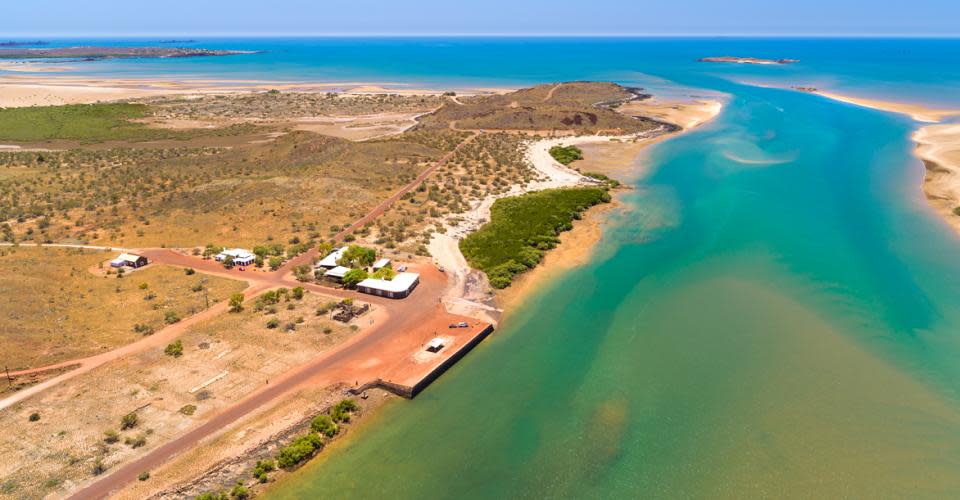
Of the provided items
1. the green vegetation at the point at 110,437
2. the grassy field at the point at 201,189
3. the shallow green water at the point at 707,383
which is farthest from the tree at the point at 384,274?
the green vegetation at the point at 110,437

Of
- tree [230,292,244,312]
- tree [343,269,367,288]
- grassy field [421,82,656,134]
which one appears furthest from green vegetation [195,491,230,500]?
grassy field [421,82,656,134]

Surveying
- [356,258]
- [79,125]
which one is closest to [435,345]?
[356,258]

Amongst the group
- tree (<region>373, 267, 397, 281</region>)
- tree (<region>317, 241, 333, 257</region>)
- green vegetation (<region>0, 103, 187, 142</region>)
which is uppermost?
green vegetation (<region>0, 103, 187, 142</region>)

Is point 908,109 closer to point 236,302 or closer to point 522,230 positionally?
point 522,230

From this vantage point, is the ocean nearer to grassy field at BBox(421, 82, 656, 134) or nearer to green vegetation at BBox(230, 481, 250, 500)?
green vegetation at BBox(230, 481, 250, 500)

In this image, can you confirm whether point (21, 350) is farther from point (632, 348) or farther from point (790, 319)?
point (790, 319)
